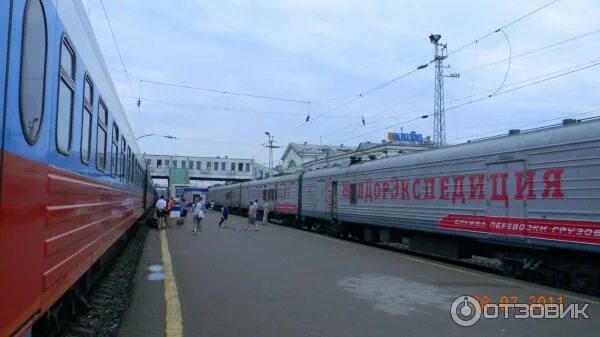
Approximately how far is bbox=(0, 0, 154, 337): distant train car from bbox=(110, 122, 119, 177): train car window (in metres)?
2.28

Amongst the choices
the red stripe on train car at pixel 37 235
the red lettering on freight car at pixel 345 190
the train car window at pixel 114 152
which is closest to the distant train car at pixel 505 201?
the red lettering on freight car at pixel 345 190

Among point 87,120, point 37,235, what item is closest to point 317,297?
point 87,120

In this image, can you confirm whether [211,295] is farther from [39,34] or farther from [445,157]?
[445,157]

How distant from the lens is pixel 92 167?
5.92m

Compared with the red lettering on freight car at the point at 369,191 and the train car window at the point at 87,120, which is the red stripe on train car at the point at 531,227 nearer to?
the red lettering on freight car at the point at 369,191

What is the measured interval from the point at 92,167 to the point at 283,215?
88.3 ft

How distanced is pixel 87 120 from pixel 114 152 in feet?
10.8

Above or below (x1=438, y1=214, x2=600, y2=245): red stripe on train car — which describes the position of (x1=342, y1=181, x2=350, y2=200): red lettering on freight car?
above

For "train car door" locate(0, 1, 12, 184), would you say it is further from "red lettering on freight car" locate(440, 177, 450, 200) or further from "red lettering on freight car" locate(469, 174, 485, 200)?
"red lettering on freight car" locate(440, 177, 450, 200)

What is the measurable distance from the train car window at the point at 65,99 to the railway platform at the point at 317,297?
9.59 feet

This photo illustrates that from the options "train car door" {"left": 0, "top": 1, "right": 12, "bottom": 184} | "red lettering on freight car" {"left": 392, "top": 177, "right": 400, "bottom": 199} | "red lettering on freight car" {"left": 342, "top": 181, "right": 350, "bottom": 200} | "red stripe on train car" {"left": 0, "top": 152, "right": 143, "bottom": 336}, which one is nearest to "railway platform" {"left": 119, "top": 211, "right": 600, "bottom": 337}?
"red stripe on train car" {"left": 0, "top": 152, "right": 143, "bottom": 336}

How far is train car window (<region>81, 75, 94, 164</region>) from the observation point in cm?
527

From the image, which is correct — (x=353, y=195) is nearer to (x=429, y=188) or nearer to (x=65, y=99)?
(x=429, y=188)

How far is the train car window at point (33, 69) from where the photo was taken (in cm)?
311
